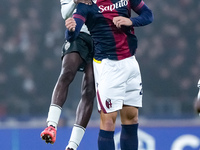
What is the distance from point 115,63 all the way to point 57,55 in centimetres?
609

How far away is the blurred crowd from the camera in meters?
9.98

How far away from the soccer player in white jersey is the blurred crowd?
477cm

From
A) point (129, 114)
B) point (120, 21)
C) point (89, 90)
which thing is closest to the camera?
point (120, 21)

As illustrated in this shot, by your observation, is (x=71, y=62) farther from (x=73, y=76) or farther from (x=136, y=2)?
(x=136, y=2)

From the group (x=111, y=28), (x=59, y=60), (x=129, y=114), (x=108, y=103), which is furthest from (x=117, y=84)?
(x=59, y=60)

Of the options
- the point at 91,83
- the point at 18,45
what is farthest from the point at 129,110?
the point at 18,45

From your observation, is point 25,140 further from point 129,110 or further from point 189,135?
point 129,110

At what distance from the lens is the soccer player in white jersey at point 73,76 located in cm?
471

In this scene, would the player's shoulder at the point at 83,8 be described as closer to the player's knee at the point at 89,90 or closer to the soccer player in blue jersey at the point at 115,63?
the soccer player in blue jersey at the point at 115,63

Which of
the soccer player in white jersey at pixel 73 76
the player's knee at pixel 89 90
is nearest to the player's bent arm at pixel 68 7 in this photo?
the soccer player in white jersey at pixel 73 76

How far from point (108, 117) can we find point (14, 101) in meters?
5.75

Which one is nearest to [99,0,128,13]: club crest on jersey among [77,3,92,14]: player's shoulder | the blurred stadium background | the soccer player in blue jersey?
the soccer player in blue jersey

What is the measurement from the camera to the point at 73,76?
188 inches

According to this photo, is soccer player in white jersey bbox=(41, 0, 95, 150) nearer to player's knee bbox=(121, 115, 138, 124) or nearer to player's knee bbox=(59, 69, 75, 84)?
player's knee bbox=(59, 69, 75, 84)
